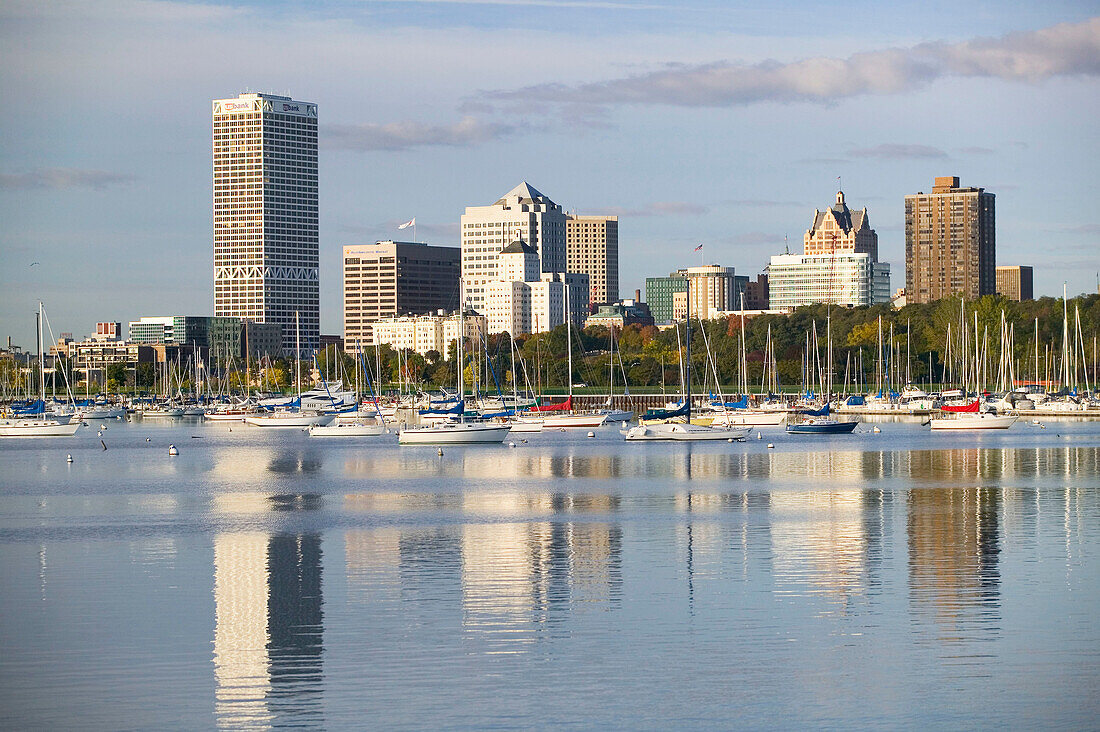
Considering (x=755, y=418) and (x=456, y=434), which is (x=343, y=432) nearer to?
(x=456, y=434)

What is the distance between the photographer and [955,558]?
32.7 meters

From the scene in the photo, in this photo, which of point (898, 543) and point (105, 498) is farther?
point (105, 498)

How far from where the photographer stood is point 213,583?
31.2 metres

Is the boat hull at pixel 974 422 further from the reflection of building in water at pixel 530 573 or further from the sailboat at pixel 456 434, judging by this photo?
the reflection of building in water at pixel 530 573

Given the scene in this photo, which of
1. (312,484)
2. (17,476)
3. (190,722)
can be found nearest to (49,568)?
(190,722)

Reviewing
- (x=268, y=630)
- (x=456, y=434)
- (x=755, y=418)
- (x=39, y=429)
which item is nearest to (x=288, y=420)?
(x=39, y=429)

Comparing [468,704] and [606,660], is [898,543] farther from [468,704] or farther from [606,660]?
[468,704]

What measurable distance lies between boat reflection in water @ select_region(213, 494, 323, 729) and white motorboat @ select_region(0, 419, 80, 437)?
292 ft

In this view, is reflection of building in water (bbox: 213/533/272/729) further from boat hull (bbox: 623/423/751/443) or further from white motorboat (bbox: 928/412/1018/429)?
white motorboat (bbox: 928/412/1018/429)

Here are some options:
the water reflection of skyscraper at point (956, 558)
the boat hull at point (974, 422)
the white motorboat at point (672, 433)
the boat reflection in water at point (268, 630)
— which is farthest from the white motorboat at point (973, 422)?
the boat reflection in water at point (268, 630)

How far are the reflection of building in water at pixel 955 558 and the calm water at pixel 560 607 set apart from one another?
0.13 m

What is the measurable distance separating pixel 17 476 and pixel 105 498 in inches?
716

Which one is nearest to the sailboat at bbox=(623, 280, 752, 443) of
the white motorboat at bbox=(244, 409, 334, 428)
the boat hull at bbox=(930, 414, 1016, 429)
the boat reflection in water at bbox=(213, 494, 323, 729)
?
the boat hull at bbox=(930, 414, 1016, 429)

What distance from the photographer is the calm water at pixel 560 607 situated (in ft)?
65.9
